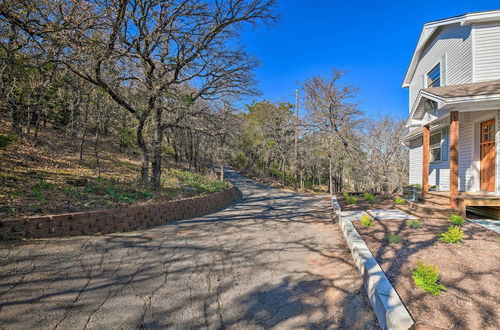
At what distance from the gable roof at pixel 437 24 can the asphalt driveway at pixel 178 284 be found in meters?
8.89

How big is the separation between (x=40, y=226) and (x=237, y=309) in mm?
3953

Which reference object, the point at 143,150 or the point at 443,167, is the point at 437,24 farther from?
the point at 143,150

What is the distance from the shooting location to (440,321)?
7.12 ft

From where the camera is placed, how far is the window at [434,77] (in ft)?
A: 33.3

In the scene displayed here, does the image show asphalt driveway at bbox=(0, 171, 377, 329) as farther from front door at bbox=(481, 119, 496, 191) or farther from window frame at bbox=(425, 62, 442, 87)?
window frame at bbox=(425, 62, 442, 87)

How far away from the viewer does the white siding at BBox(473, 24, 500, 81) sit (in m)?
7.69

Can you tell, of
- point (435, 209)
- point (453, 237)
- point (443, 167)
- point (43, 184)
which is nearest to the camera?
→ point (453, 237)

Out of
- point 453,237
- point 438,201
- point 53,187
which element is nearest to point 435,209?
point 438,201

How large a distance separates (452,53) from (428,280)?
10223 mm

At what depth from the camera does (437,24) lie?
31.1 feet

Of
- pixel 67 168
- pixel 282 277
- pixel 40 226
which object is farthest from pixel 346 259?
pixel 67 168

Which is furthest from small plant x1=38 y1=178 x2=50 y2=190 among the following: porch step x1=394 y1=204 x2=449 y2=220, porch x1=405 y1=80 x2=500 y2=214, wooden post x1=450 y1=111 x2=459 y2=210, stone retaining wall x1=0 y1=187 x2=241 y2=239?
wooden post x1=450 y1=111 x2=459 y2=210

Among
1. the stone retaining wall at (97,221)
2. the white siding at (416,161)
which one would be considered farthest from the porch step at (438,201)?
the stone retaining wall at (97,221)

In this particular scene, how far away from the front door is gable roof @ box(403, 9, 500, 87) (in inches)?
138
